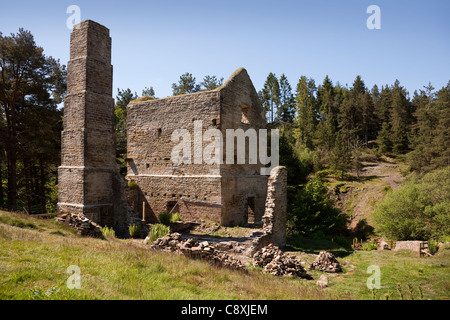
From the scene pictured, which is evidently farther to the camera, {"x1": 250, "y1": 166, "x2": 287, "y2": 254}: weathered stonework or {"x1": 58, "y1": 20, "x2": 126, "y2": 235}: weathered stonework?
{"x1": 58, "y1": 20, "x2": 126, "y2": 235}: weathered stonework

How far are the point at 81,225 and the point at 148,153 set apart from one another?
7.28m

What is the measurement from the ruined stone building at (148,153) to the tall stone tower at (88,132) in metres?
0.05

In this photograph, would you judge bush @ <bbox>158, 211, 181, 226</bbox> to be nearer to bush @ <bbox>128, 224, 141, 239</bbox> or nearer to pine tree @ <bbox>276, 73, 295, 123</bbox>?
bush @ <bbox>128, 224, 141, 239</bbox>

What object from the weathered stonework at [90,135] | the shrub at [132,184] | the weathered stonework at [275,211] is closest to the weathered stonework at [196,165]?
the shrub at [132,184]

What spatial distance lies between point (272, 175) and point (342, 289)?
6.08 metres

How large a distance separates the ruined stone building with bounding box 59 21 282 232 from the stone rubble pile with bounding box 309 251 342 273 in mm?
5375

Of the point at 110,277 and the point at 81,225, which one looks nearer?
the point at 110,277

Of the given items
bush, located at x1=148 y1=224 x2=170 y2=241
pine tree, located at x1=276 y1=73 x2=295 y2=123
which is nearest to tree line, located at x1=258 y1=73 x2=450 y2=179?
pine tree, located at x1=276 y1=73 x2=295 y2=123

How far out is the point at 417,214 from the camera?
61.2ft

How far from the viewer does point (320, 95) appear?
5912cm

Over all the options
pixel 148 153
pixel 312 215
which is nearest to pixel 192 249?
pixel 148 153

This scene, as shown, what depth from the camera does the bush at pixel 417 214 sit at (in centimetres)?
1742

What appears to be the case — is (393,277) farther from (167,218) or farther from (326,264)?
(167,218)

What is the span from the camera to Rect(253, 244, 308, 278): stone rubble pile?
29.9ft
